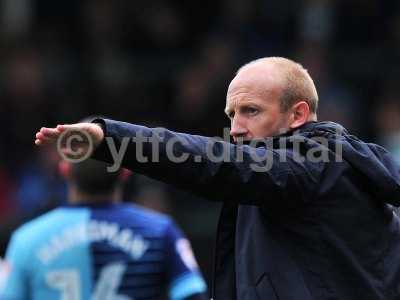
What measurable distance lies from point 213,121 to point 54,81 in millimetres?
1996

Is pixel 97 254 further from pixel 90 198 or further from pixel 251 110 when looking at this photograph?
pixel 251 110

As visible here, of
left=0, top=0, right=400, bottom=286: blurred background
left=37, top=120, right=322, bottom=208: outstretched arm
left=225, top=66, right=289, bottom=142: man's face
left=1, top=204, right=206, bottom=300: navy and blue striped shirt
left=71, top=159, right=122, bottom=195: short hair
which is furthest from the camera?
left=0, top=0, right=400, bottom=286: blurred background

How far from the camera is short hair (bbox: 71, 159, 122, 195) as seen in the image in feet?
16.4

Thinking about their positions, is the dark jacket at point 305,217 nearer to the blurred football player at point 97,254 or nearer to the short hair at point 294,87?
the short hair at point 294,87

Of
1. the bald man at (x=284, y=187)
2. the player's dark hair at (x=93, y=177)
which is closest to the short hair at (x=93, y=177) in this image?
the player's dark hair at (x=93, y=177)

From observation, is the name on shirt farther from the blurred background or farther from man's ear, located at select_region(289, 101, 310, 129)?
the blurred background

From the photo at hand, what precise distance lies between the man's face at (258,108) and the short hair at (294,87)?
1.1 inches

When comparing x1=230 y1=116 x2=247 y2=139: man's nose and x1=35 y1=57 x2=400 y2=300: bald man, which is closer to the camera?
x1=35 y1=57 x2=400 y2=300: bald man

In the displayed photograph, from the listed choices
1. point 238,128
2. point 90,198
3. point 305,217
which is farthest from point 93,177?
point 305,217

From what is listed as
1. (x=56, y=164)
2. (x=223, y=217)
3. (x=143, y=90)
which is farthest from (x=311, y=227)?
(x=143, y=90)

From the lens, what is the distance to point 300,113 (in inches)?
149

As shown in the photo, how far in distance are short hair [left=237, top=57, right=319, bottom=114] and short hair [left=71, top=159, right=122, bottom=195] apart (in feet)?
4.57

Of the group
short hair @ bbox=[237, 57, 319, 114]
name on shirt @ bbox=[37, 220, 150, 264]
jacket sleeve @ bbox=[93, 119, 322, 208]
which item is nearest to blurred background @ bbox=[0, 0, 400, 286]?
name on shirt @ bbox=[37, 220, 150, 264]

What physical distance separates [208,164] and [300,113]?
675mm
